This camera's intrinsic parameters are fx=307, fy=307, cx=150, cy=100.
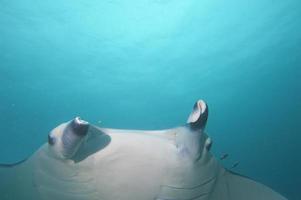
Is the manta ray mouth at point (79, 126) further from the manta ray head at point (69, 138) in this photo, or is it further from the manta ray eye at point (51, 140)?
the manta ray eye at point (51, 140)

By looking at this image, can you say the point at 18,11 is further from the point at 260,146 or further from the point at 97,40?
the point at 260,146

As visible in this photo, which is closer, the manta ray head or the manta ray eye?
the manta ray head

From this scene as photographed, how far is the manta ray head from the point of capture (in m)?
2.42

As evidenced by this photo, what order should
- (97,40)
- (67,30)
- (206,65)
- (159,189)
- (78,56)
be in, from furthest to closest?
(206,65)
(78,56)
(97,40)
(67,30)
(159,189)

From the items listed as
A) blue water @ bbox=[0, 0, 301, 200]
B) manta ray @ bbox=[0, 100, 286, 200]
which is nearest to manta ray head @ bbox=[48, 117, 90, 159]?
manta ray @ bbox=[0, 100, 286, 200]

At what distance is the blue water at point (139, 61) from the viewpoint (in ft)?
44.1

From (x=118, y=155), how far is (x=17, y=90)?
59.2 ft

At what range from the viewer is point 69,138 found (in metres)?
2.47

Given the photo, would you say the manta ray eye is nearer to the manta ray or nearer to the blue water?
the manta ray

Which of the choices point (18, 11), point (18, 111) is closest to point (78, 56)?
point (18, 11)

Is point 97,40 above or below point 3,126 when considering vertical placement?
above

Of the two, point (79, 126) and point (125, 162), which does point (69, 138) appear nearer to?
point (79, 126)

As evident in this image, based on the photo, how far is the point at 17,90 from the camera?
18.8 meters

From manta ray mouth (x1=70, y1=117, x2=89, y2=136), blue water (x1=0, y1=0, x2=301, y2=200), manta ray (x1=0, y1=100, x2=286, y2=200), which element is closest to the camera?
manta ray mouth (x1=70, y1=117, x2=89, y2=136)
